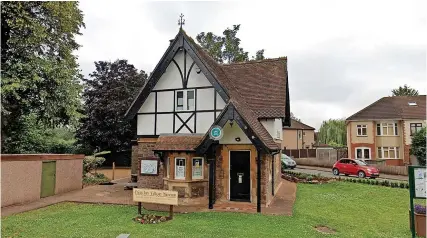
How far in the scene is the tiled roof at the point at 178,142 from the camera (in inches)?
500

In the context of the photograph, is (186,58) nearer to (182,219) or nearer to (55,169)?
(182,219)

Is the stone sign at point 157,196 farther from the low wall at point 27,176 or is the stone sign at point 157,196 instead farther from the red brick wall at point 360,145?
the red brick wall at point 360,145

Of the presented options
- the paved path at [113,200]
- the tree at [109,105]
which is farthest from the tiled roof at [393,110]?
the tree at [109,105]

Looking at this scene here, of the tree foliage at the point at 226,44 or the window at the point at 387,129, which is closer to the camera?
the window at the point at 387,129

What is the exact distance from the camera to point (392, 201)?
14.4m

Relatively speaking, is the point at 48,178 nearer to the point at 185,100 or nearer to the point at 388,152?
the point at 185,100

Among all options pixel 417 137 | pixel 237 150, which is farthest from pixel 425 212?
pixel 417 137

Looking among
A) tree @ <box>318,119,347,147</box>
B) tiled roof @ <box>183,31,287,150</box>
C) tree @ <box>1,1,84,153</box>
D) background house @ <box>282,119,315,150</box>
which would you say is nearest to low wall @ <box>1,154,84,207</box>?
tree @ <box>1,1,84,153</box>

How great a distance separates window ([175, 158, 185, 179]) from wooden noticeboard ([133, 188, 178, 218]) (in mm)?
2500

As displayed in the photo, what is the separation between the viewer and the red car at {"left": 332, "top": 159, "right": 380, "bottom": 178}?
23281 millimetres

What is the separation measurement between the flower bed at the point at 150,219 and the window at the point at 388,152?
31874 millimetres

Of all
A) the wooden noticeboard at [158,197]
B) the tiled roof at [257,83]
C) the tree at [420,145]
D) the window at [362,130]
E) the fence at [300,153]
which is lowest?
the wooden noticeboard at [158,197]

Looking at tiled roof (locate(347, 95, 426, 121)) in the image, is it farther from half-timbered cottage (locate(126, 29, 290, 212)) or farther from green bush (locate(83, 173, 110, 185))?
green bush (locate(83, 173, 110, 185))

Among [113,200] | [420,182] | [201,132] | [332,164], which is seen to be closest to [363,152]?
[332,164]
